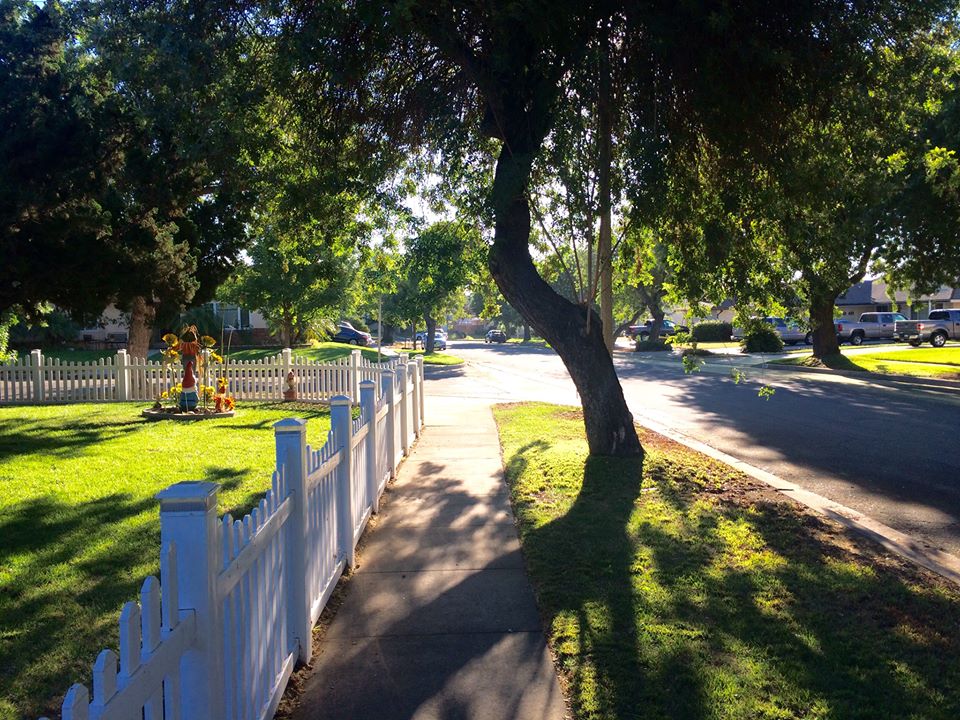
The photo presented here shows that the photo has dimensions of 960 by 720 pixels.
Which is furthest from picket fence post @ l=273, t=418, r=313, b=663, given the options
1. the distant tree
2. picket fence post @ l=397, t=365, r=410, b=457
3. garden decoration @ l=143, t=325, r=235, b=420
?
garden decoration @ l=143, t=325, r=235, b=420

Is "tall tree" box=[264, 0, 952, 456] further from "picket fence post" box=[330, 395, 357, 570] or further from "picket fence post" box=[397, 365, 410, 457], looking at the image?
"picket fence post" box=[330, 395, 357, 570]

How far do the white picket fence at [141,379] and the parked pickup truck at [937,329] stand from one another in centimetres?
3606

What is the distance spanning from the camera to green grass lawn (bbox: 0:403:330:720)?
4.41 metres

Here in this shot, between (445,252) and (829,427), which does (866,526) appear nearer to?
(445,252)

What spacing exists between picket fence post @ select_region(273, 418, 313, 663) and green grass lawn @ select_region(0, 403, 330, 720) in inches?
45.5

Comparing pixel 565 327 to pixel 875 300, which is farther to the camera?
pixel 875 300

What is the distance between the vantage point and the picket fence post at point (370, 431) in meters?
6.96

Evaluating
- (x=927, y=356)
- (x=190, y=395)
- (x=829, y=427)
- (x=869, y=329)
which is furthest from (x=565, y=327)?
(x=869, y=329)

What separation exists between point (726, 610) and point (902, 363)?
2662 centimetres

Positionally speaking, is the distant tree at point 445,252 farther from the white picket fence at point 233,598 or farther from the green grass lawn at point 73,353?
the green grass lawn at point 73,353

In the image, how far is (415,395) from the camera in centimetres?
1280

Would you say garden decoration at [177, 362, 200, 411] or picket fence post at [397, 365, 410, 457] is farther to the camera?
garden decoration at [177, 362, 200, 411]

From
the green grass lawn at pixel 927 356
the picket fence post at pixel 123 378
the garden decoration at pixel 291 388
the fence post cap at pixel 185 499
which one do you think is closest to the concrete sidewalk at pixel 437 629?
the fence post cap at pixel 185 499

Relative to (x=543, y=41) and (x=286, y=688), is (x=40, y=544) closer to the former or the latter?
(x=286, y=688)
